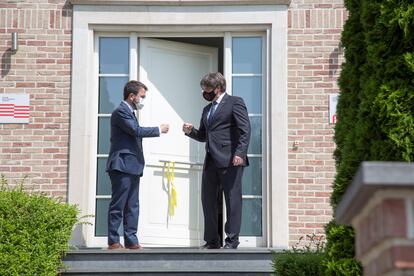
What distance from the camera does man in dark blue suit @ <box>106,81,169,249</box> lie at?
8.38m

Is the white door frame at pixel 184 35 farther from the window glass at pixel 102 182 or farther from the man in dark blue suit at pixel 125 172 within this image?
the man in dark blue suit at pixel 125 172

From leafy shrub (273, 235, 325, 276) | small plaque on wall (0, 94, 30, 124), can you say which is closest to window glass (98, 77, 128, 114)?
small plaque on wall (0, 94, 30, 124)

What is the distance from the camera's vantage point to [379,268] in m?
2.34

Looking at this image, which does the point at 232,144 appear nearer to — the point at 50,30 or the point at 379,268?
the point at 50,30

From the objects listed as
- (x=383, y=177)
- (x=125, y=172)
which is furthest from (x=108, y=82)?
(x=383, y=177)

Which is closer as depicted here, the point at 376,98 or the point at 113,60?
the point at 376,98

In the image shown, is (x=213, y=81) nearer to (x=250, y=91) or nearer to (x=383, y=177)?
(x=250, y=91)

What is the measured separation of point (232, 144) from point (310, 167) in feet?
3.92

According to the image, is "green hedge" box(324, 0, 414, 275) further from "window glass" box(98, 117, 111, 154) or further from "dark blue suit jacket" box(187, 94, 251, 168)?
"window glass" box(98, 117, 111, 154)

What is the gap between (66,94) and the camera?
9508 millimetres

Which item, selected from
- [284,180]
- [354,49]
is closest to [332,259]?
[354,49]

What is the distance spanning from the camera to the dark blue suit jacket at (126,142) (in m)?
8.41

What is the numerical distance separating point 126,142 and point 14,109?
5.32ft

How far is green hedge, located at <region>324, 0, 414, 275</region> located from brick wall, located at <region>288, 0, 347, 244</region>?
4126 millimetres
